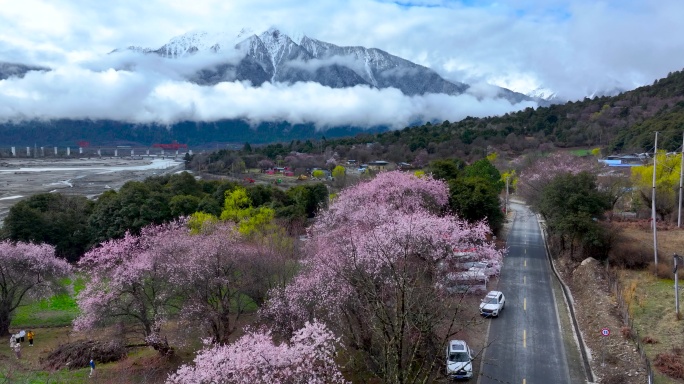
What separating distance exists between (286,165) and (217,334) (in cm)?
6768

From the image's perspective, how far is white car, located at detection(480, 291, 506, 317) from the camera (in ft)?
70.8

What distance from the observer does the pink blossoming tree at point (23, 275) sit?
75.6 ft

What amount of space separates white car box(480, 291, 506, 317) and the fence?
16.1 ft

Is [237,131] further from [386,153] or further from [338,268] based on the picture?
[338,268]

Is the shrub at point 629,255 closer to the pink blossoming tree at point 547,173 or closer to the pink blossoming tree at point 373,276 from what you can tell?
the pink blossoming tree at point 547,173

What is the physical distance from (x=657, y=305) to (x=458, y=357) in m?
11.3

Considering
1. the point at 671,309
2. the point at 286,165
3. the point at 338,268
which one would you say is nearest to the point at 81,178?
the point at 286,165

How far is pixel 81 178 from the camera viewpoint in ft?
272

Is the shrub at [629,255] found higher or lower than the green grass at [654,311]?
higher

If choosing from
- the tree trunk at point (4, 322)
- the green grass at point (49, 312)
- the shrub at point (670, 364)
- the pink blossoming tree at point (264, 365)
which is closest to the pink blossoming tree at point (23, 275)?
the tree trunk at point (4, 322)

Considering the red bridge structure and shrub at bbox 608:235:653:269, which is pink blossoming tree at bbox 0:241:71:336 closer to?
shrub at bbox 608:235:653:269

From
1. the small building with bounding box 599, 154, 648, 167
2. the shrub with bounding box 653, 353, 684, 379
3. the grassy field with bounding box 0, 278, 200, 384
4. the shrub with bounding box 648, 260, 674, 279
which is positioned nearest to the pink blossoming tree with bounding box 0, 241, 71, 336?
the grassy field with bounding box 0, 278, 200, 384

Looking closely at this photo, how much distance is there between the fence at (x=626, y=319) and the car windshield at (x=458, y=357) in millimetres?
5358

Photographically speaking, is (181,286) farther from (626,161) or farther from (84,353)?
(626,161)
